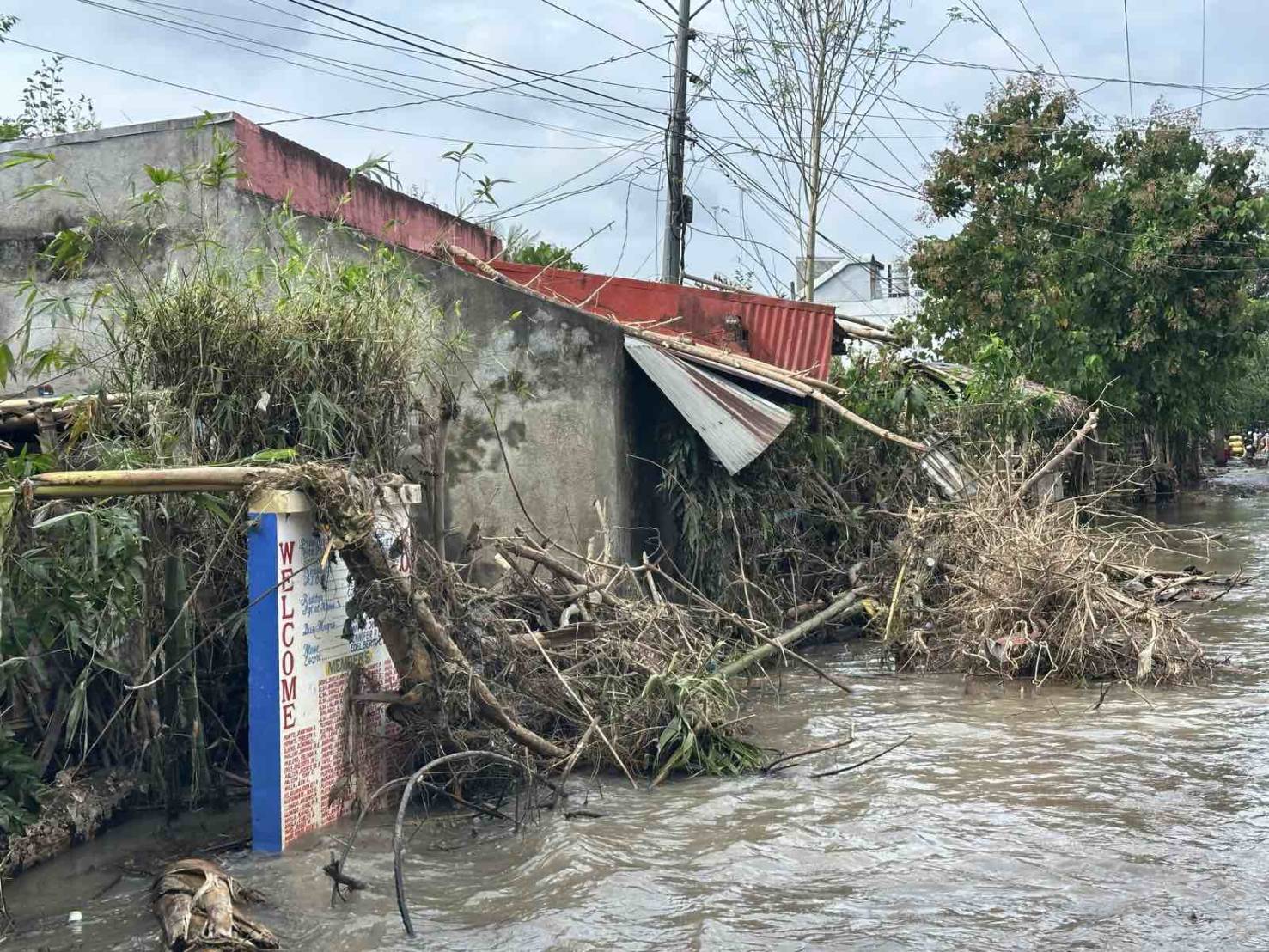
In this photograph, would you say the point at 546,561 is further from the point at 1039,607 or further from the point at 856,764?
the point at 1039,607

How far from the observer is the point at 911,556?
1082cm

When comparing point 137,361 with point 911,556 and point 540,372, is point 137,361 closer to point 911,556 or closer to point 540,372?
point 540,372

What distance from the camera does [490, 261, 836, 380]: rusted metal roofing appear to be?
12.4 m

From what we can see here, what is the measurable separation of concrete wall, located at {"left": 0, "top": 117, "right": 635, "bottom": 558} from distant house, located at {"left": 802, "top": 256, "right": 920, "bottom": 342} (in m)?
29.7

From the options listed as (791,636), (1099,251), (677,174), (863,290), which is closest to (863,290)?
(863,290)

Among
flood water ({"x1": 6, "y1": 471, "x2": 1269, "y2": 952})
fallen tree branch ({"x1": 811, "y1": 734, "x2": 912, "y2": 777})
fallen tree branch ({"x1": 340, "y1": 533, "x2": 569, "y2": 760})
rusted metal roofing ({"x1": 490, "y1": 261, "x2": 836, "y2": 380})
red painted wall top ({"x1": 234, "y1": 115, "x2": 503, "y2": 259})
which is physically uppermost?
red painted wall top ({"x1": 234, "y1": 115, "x2": 503, "y2": 259})

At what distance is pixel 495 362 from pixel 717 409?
183 cm

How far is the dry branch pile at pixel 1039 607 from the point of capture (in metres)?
9.30

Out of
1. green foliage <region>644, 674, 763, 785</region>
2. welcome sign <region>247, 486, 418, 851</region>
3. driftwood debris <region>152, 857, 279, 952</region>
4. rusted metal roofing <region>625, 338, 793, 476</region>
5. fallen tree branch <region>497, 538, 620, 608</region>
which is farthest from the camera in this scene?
rusted metal roofing <region>625, 338, 793, 476</region>

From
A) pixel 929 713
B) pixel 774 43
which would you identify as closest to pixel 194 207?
pixel 929 713

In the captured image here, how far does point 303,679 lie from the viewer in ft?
18.5

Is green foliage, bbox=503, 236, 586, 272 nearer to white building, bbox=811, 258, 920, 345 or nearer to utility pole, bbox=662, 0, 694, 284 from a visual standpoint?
utility pole, bbox=662, 0, 694, 284

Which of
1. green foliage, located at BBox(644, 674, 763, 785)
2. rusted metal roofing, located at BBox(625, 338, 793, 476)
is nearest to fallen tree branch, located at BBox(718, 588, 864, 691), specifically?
green foliage, located at BBox(644, 674, 763, 785)

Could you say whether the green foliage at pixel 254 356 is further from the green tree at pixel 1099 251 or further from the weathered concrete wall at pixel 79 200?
the green tree at pixel 1099 251
